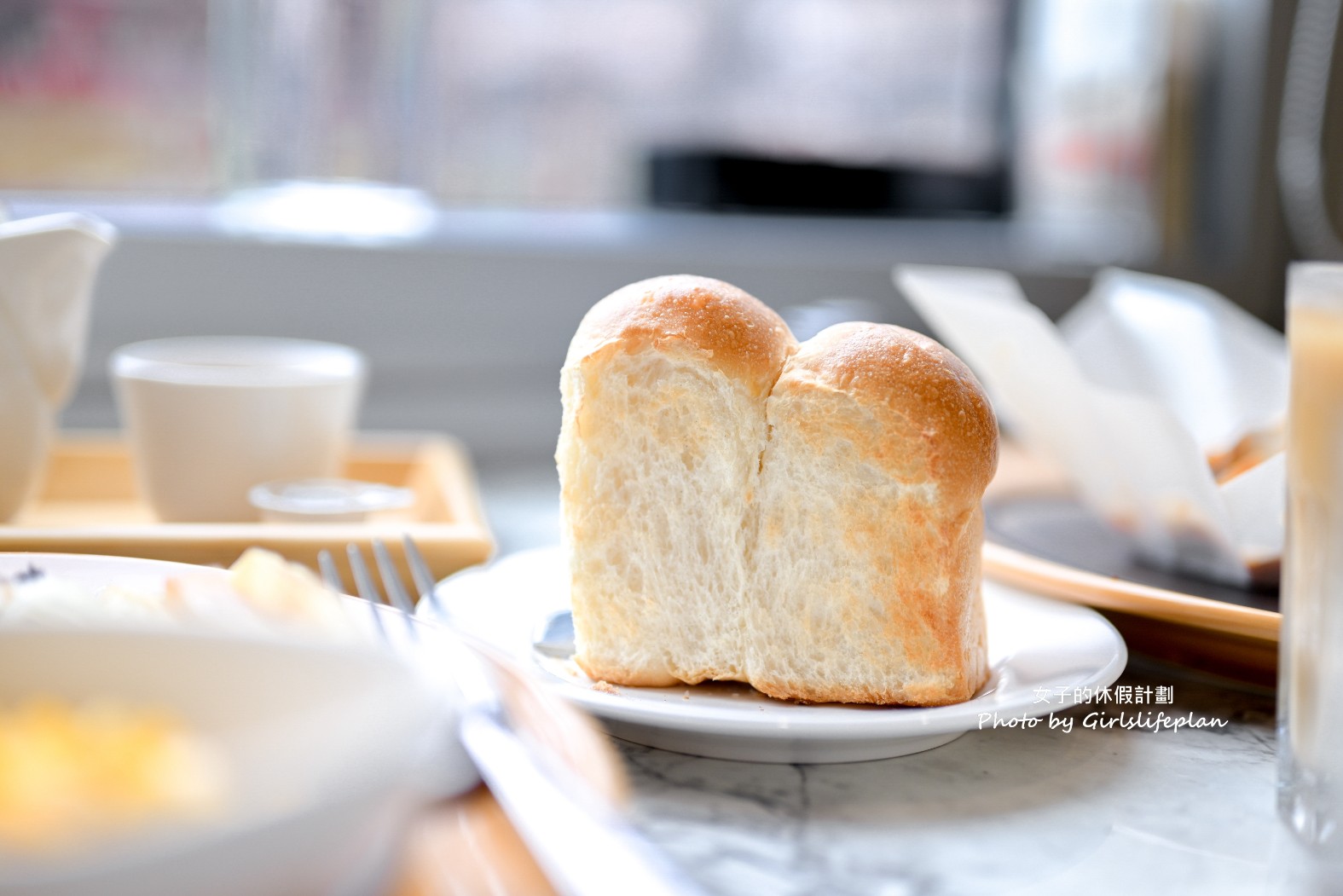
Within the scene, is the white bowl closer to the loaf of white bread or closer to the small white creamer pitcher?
the loaf of white bread

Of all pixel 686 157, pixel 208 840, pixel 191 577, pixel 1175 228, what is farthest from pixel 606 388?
pixel 1175 228

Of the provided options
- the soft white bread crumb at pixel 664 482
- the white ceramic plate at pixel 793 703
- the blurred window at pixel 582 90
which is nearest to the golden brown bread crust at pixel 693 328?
the soft white bread crumb at pixel 664 482

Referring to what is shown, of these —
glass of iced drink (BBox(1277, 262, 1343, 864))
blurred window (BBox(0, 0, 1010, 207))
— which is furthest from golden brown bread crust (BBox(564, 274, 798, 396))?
blurred window (BBox(0, 0, 1010, 207))

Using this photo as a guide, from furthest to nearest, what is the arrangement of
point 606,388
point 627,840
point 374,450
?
point 374,450 → point 606,388 → point 627,840

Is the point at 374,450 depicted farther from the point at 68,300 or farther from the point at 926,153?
the point at 926,153

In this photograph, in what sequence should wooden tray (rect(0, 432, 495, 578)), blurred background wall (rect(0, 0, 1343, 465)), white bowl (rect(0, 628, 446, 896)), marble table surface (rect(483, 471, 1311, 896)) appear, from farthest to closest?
blurred background wall (rect(0, 0, 1343, 465))
wooden tray (rect(0, 432, 495, 578))
marble table surface (rect(483, 471, 1311, 896))
white bowl (rect(0, 628, 446, 896))
